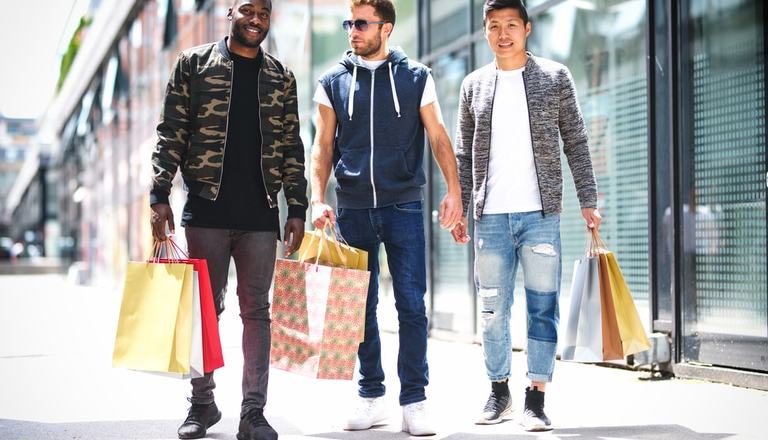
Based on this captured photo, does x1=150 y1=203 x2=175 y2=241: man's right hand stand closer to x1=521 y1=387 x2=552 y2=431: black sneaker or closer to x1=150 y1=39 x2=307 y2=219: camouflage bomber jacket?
x1=150 y1=39 x2=307 y2=219: camouflage bomber jacket

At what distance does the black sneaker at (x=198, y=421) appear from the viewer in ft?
12.6

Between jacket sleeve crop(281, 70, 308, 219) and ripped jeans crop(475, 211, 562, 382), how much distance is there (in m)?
0.85

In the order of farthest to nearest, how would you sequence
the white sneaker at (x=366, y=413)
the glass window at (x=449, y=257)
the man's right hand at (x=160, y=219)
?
the glass window at (x=449, y=257) → the white sneaker at (x=366, y=413) → the man's right hand at (x=160, y=219)

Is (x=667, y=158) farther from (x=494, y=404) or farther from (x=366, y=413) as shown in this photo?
(x=366, y=413)

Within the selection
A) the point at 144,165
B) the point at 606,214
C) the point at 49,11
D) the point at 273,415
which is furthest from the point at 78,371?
the point at 144,165

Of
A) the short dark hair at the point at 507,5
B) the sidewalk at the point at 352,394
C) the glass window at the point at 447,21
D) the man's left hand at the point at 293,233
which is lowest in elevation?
the sidewalk at the point at 352,394

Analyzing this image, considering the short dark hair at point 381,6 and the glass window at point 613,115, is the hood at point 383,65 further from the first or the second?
the glass window at point 613,115

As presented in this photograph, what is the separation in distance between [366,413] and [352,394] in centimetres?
122

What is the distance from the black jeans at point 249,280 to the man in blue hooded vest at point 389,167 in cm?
30

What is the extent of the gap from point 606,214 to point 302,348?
3525 mm

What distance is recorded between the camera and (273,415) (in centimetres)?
454

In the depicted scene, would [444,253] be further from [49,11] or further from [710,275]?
[49,11]

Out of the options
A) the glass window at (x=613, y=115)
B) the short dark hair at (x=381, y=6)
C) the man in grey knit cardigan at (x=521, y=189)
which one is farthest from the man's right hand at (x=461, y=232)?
the glass window at (x=613, y=115)

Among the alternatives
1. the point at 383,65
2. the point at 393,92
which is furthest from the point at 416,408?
the point at 383,65
